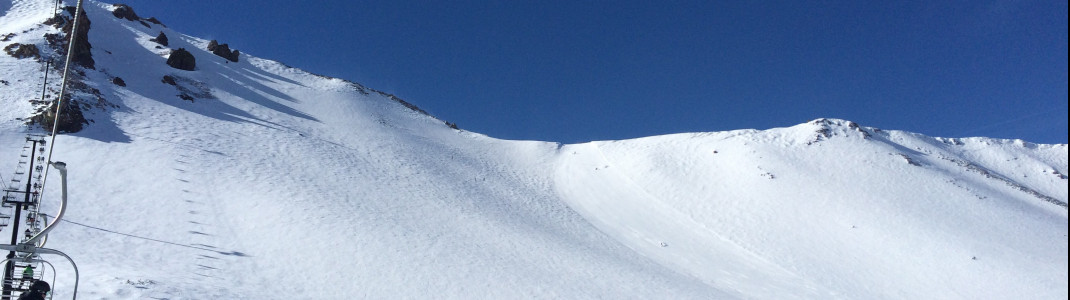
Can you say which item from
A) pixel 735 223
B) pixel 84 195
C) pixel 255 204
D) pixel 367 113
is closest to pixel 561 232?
pixel 735 223

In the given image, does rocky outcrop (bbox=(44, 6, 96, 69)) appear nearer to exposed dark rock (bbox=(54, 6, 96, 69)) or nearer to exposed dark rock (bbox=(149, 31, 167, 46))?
exposed dark rock (bbox=(54, 6, 96, 69))

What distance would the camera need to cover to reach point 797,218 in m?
37.1

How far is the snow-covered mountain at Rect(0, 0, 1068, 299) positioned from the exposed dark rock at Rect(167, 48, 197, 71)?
1.50 metres

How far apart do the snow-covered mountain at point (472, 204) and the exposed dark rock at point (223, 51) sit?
394 centimetres

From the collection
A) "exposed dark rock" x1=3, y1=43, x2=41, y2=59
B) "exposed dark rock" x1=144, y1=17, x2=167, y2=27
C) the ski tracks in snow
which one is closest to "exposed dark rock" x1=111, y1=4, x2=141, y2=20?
"exposed dark rock" x1=144, y1=17, x2=167, y2=27

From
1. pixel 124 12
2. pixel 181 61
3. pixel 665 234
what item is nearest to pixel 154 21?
pixel 124 12

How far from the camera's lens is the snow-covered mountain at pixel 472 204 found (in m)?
22.1

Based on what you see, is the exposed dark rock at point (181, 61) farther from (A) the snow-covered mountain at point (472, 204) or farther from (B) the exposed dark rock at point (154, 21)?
(B) the exposed dark rock at point (154, 21)

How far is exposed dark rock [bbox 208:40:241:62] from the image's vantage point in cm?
6053

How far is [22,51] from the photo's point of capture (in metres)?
37.8

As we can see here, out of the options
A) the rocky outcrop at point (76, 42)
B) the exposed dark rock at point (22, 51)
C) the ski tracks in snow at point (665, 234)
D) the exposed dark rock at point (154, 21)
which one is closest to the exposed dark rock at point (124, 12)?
the exposed dark rock at point (154, 21)

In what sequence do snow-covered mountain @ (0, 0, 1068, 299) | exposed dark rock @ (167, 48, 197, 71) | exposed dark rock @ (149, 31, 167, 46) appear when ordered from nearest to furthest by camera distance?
1. snow-covered mountain @ (0, 0, 1068, 299)
2. exposed dark rock @ (167, 48, 197, 71)
3. exposed dark rock @ (149, 31, 167, 46)

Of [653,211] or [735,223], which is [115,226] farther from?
[735,223]

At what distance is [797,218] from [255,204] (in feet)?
102
